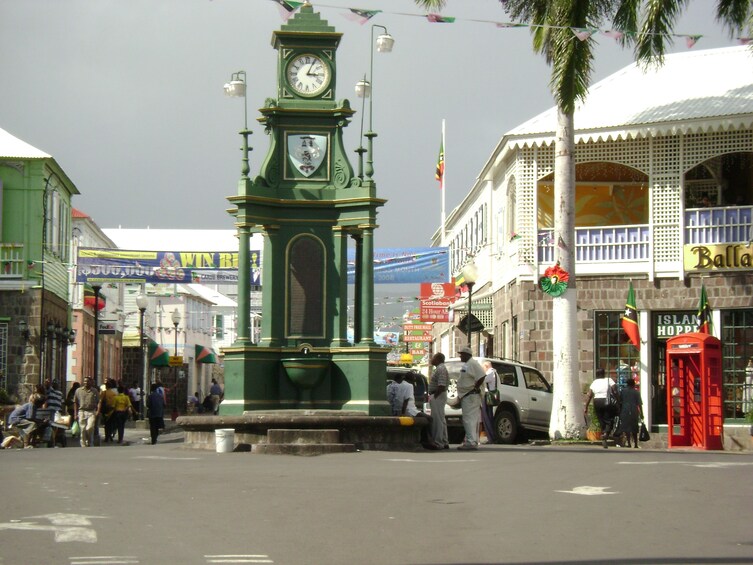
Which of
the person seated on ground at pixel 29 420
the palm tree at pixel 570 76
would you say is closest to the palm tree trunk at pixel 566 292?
the palm tree at pixel 570 76

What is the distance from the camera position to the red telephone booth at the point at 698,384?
971 inches

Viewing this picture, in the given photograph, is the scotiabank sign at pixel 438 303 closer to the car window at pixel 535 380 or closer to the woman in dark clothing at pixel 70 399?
the woman in dark clothing at pixel 70 399

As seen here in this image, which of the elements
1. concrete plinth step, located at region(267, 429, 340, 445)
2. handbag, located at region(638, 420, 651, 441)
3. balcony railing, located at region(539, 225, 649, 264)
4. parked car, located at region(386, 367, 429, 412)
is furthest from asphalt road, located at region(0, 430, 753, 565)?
balcony railing, located at region(539, 225, 649, 264)

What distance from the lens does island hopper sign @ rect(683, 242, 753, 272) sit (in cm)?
3031

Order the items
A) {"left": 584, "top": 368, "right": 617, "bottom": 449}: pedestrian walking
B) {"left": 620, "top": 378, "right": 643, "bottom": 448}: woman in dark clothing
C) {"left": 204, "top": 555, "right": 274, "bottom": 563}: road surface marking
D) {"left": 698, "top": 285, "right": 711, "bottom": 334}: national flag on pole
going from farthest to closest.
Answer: {"left": 698, "top": 285, "right": 711, "bottom": 334}: national flag on pole < {"left": 584, "top": 368, "right": 617, "bottom": 449}: pedestrian walking < {"left": 620, "top": 378, "right": 643, "bottom": 448}: woman in dark clothing < {"left": 204, "top": 555, "right": 274, "bottom": 563}: road surface marking

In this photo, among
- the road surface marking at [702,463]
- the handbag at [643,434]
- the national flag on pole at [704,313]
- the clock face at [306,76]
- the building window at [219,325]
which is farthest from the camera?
the building window at [219,325]

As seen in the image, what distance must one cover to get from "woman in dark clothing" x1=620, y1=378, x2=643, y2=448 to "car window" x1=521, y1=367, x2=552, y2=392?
11.6 ft

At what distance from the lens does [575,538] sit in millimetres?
9922

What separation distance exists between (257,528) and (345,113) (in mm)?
11814

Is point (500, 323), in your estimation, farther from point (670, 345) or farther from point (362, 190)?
point (362, 190)

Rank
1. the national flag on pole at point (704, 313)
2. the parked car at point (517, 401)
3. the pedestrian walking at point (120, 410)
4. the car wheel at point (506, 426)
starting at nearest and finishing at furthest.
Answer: the car wheel at point (506, 426)
the parked car at point (517, 401)
the national flag on pole at point (704, 313)
the pedestrian walking at point (120, 410)

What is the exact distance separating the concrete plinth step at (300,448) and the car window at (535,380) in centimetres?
1021

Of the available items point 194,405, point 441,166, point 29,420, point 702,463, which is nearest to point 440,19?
point 702,463

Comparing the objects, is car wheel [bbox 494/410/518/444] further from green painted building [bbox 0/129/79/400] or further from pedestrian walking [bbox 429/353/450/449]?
green painted building [bbox 0/129/79/400]
